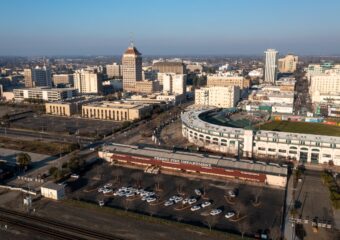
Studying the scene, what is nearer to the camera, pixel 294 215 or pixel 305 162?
pixel 294 215

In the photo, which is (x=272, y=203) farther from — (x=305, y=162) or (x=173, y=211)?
(x=305, y=162)

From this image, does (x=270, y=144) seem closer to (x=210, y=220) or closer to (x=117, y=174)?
(x=210, y=220)

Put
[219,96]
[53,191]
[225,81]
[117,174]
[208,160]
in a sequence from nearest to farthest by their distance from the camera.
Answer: [53,191]
[117,174]
[208,160]
[219,96]
[225,81]

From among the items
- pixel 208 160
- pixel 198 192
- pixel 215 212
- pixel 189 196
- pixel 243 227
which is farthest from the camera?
pixel 208 160

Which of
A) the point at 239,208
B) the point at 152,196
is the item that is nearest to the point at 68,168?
the point at 152,196

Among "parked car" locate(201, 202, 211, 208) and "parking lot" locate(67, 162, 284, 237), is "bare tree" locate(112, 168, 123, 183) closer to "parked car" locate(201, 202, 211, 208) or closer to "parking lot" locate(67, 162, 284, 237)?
"parking lot" locate(67, 162, 284, 237)

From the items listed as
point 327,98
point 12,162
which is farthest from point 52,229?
point 327,98

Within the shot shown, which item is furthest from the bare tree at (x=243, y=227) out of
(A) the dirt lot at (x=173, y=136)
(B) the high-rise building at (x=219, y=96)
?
(B) the high-rise building at (x=219, y=96)
